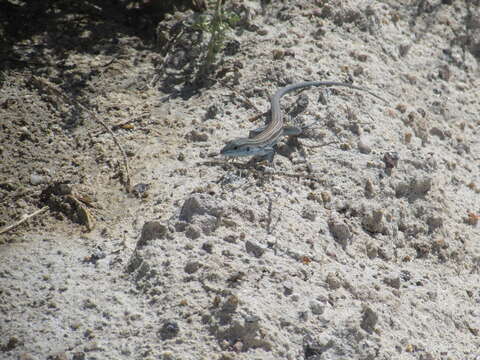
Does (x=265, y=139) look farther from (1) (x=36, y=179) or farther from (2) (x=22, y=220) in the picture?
(2) (x=22, y=220)

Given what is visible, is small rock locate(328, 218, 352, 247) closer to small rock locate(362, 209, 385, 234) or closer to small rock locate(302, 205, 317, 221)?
small rock locate(302, 205, 317, 221)

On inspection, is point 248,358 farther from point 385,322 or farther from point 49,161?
point 49,161

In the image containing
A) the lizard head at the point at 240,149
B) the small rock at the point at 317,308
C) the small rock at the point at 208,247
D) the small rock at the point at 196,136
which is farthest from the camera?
the small rock at the point at 196,136

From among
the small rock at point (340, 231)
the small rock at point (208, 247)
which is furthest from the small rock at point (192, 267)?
the small rock at point (340, 231)

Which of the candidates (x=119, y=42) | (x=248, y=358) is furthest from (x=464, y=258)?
(x=119, y=42)

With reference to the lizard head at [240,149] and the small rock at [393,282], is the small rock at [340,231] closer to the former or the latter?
the small rock at [393,282]

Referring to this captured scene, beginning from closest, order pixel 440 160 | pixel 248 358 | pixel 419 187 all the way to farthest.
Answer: pixel 248 358, pixel 419 187, pixel 440 160

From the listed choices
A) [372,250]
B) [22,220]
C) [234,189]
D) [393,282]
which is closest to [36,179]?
[22,220]
